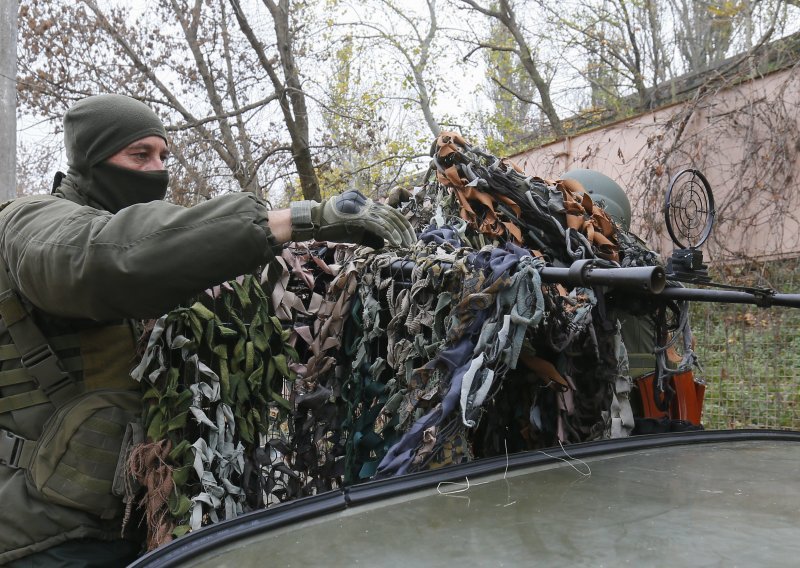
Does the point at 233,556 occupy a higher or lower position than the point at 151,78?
lower

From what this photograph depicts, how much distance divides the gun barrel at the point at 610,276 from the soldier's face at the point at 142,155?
1.23 meters

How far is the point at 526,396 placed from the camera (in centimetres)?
238

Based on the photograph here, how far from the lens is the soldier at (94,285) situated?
64.6 inches

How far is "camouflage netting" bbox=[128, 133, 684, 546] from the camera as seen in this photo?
1864 mm

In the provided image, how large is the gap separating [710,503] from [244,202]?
1.17 m

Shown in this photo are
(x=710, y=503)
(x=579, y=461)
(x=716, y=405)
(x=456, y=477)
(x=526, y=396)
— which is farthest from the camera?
(x=716, y=405)

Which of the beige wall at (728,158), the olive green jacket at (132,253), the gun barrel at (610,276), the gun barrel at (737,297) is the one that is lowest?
the gun barrel at (737,297)

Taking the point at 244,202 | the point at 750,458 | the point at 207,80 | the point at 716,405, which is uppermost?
the point at 207,80

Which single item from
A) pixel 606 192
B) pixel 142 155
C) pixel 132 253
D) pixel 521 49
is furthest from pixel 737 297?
pixel 521 49

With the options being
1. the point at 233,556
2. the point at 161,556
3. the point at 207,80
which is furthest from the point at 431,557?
the point at 207,80

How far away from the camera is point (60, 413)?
6.54 ft

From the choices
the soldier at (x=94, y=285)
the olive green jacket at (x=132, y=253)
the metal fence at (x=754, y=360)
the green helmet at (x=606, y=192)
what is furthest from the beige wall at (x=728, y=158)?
the olive green jacket at (x=132, y=253)

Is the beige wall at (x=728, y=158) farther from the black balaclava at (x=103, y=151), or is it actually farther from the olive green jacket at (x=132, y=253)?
the olive green jacket at (x=132, y=253)

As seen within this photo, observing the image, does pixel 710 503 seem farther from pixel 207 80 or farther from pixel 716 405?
pixel 207 80
